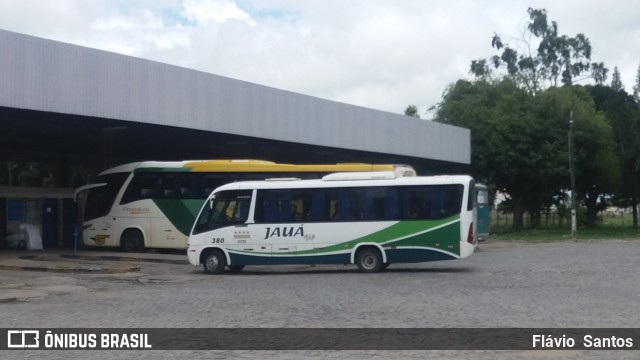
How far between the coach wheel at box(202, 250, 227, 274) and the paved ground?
564mm

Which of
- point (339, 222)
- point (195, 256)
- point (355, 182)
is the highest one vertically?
point (355, 182)

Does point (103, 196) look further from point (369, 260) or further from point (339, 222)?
point (369, 260)

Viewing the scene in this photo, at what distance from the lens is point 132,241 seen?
29.5 metres

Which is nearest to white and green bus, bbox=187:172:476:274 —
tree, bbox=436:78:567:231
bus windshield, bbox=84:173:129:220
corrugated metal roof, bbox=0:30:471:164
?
corrugated metal roof, bbox=0:30:471:164

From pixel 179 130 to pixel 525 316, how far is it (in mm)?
21491

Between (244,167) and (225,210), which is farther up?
(244,167)

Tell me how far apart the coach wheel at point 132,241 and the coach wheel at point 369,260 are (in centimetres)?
1017

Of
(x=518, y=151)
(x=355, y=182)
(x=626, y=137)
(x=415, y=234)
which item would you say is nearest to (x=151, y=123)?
(x=355, y=182)

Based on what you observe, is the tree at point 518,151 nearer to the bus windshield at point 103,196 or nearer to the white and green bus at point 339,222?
the bus windshield at point 103,196

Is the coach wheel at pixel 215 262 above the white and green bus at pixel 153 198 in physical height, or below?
below

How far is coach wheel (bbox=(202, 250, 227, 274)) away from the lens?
907 inches

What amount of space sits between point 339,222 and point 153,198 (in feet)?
30.4

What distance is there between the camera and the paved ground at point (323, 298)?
39.6ft

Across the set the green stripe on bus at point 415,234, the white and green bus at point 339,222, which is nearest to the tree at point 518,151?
the white and green bus at point 339,222
